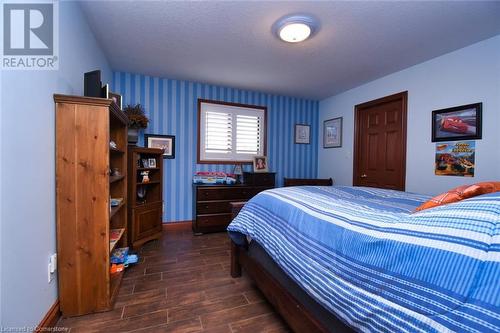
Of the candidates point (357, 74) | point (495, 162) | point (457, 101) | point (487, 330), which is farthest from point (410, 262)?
point (357, 74)

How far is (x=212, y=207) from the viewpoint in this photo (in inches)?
132

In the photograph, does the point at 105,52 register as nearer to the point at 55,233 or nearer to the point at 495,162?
the point at 55,233

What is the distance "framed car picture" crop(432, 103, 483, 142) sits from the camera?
2.30 metres

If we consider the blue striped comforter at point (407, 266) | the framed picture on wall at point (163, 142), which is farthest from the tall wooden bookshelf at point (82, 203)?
the framed picture on wall at point (163, 142)

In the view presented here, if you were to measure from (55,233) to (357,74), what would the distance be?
377 cm

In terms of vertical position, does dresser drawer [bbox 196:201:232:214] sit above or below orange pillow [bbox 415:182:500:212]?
below

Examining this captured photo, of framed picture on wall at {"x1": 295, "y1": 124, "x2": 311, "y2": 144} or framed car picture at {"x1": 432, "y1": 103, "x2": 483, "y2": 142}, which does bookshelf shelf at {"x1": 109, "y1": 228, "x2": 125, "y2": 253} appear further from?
framed car picture at {"x1": 432, "y1": 103, "x2": 483, "y2": 142}

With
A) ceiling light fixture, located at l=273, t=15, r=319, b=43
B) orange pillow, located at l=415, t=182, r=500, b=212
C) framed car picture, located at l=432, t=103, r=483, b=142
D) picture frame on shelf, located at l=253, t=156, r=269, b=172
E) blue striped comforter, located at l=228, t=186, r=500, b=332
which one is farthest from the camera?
picture frame on shelf, located at l=253, t=156, r=269, b=172

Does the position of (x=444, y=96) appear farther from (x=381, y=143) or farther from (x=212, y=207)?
(x=212, y=207)

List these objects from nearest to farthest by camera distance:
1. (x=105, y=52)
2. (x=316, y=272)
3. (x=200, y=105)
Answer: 1. (x=316, y=272)
2. (x=105, y=52)
3. (x=200, y=105)

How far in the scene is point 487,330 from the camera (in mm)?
498

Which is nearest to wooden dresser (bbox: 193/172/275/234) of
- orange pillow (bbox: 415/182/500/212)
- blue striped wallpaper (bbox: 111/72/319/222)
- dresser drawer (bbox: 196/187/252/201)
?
dresser drawer (bbox: 196/187/252/201)

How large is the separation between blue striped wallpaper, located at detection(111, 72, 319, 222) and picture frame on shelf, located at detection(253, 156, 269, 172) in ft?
0.59

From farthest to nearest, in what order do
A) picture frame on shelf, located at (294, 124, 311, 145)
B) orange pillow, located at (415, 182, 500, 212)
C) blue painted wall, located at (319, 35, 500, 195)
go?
picture frame on shelf, located at (294, 124, 311, 145) → blue painted wall, located at (319, 35, 500, 195) → orange pillow, located at (415, 182, 500, 212)
